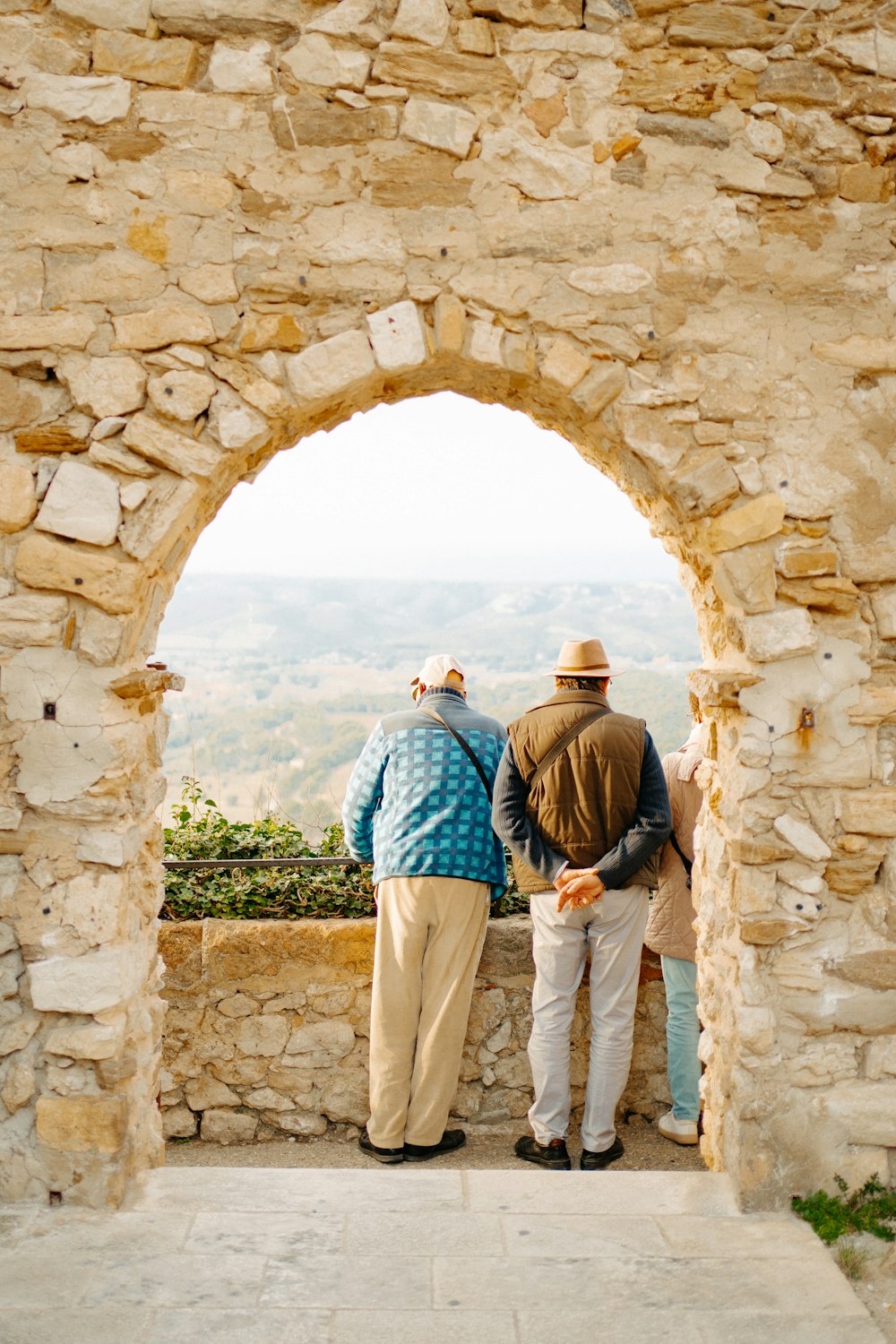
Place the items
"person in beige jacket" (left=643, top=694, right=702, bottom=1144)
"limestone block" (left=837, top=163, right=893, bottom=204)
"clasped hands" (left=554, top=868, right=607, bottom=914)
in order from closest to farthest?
"limestone block" (left=837, top=163, right=893, bottom=204), "clasped hands" (left=554, top=868, right=607, bottom=914), "person in beige jacket" (left=643, top=694, right=702, bottom=1144)

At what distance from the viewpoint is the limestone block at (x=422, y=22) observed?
323cm

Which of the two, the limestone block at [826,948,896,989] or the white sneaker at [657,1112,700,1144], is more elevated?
the limestone block at [826,948,896,989]

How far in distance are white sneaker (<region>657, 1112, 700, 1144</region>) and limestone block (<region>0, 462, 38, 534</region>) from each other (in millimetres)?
3183

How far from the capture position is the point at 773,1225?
3.18 m

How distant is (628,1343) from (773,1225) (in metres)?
0.77

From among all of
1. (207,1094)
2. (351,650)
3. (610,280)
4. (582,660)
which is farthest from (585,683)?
(351,650)

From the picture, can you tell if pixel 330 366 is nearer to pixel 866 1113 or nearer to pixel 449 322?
pixel 449 322

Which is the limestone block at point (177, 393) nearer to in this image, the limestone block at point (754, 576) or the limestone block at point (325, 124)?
the limestone block at point (325, 124)

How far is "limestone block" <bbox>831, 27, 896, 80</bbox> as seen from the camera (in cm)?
333

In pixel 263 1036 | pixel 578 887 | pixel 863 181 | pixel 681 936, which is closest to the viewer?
pixel 863 181

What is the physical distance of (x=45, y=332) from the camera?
3.21 m

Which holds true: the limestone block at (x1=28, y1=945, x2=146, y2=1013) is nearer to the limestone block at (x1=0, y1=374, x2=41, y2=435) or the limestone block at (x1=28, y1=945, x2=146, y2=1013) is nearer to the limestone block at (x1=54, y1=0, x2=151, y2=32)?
the limestone block at (x1=0, y1=374, x2=41, y2=435)

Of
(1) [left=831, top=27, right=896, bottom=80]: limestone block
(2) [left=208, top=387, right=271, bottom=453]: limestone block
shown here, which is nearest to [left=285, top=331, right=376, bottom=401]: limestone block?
(2) [left=208, top=387, right=271, bottom=453]: limestone block

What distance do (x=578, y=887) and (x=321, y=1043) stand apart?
53.3 inches
